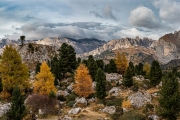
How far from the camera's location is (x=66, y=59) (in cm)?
8375

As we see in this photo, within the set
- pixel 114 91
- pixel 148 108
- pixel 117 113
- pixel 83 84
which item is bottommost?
pixel 117 113

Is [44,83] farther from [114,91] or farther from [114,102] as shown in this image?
[114,91]

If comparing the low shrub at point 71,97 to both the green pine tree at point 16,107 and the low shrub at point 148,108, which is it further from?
the green pine tree at point 16,107

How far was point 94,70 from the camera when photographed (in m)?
80.5

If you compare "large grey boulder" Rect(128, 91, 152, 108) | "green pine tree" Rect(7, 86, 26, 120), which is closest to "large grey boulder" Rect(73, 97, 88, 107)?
"large grey boulder" Rect(128, 91, 152, 108)

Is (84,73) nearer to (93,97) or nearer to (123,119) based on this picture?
(93,97)

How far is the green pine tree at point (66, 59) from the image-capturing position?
3248 inches

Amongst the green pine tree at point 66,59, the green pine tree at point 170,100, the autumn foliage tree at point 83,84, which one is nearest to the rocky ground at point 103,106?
the autumn foliage tree at point 83,84

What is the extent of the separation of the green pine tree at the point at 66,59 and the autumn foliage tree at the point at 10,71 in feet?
81.7

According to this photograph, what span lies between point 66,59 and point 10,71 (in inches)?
Answer: 1173

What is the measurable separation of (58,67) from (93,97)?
2310 centimetres

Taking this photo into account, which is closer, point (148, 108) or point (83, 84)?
point (148, 108)

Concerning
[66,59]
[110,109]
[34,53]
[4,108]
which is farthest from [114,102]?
[34,53]

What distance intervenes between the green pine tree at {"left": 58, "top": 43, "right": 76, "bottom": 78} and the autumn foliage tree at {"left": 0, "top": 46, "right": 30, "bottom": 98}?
24901mm
